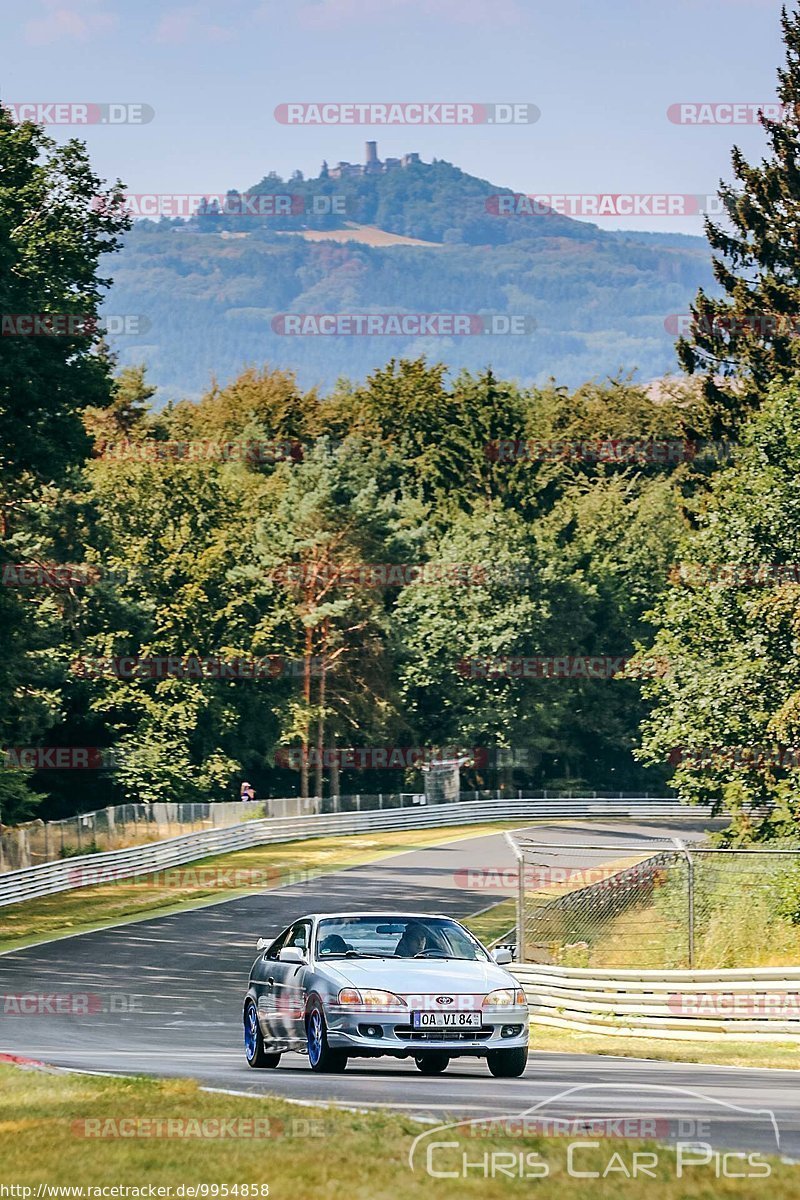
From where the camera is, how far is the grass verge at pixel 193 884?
4341 cm

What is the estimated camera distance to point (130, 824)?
184ft

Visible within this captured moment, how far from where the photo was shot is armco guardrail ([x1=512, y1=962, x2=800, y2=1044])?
21.4 m

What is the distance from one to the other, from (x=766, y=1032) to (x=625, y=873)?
55.7 feet

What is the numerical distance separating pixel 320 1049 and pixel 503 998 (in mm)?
1591

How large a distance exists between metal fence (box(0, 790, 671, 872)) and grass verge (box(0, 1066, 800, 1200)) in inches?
1423

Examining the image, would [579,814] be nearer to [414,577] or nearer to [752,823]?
[414,577]

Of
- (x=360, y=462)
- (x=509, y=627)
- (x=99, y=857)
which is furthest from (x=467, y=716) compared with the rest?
(x=99, y=857)
